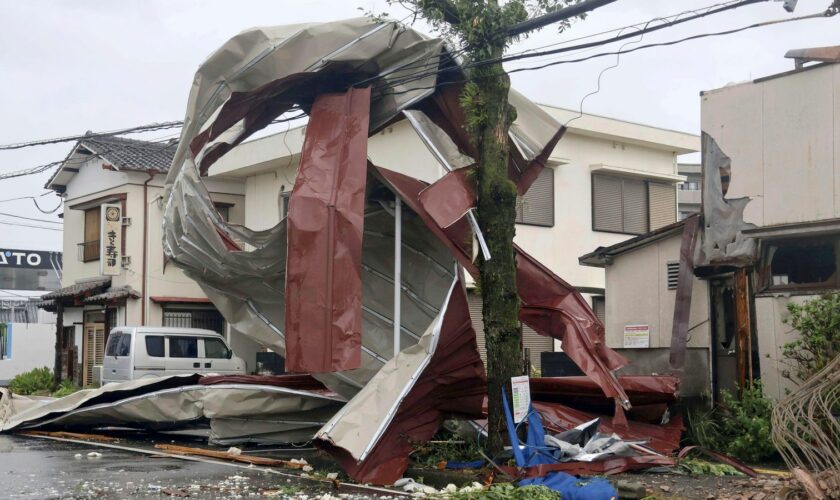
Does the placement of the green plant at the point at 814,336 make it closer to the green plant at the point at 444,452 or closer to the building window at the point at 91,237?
the green plant at the point at 444,452

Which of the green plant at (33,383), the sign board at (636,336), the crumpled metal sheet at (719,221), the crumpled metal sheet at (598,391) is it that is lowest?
the green plant at (33,383)

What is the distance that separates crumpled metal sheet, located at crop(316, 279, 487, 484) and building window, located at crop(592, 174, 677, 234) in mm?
13458

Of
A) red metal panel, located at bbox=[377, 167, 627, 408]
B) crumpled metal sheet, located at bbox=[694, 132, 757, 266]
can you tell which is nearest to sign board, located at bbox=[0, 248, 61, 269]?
red metal panel, located at bbox=[377, 167, 627, 408]

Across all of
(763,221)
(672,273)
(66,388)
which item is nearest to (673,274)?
(672,273)

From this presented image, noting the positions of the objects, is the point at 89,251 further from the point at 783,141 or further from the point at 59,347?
the point at 783,141

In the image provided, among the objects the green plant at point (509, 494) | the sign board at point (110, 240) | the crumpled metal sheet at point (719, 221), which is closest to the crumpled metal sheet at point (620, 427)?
the crumpled metal sheet at point (719, 221)

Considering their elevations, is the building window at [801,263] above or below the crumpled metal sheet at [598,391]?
above

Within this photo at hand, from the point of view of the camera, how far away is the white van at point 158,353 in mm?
23094

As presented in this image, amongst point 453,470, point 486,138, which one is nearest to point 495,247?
point 486,138

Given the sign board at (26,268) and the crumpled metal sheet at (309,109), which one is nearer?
the crumpled metal sheet at (309,109)

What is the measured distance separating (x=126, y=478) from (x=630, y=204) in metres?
17.2

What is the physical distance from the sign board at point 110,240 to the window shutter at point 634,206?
14.9 m

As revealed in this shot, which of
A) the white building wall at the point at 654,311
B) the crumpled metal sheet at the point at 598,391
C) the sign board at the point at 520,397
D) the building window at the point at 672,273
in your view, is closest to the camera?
the sign board at the point at 520,397

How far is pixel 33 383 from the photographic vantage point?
29.1 meters
